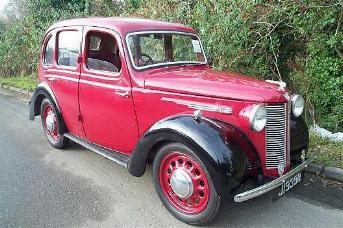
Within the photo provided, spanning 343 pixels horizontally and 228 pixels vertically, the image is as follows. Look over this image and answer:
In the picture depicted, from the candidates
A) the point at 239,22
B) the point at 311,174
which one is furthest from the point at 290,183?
the point at 239,22

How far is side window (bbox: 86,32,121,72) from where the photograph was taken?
4746 mm

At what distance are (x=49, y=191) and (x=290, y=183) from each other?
273 centimetres

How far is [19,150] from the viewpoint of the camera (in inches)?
247

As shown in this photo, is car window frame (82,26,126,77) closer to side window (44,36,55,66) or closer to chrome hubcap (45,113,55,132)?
side window (44,36,55,66)

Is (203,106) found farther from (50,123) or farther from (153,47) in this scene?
(50,123)

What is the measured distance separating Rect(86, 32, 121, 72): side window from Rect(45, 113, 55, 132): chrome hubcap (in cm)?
143

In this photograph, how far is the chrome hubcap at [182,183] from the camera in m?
3.83

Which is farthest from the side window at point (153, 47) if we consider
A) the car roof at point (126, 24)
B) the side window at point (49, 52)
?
the side window at point (49, 52)

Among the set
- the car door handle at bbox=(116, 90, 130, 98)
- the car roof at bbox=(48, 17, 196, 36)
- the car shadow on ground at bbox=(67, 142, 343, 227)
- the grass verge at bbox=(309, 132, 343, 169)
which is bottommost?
the car shadow on ground at bbox=(67, 142, 343, 227)

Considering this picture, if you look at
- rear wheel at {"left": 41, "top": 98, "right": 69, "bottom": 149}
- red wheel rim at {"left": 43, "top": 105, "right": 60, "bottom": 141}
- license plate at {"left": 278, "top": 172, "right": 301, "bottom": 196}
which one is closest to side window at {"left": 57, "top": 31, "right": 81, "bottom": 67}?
rear wheel at {"left": 41, "top": 98, "right": 69, "bottom": 149}

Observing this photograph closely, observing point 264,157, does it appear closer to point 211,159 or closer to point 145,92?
point 211,159

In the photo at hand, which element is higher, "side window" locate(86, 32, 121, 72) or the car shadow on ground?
"side window" locate(86, 32, 121, 72)

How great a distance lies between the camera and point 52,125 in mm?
6047

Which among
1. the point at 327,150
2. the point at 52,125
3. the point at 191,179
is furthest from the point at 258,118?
the point at 52,125
